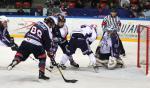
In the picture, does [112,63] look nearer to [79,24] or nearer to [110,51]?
[110,51]

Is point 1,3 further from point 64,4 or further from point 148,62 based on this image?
point 148,62

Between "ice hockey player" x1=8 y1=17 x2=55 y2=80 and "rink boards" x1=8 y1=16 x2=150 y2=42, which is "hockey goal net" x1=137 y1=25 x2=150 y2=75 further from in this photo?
"rink boards" x1=8 y1=16 x2=150 y2=42

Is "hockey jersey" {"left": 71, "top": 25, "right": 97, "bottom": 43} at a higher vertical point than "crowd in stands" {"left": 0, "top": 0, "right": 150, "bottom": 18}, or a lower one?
higher

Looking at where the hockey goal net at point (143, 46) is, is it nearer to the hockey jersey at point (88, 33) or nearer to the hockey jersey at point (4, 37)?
the hockey jersey at point (88, 33)

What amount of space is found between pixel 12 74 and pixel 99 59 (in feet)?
6.48

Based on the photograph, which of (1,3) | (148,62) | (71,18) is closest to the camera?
(148,62)

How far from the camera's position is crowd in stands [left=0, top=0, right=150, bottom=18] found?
16.6 m

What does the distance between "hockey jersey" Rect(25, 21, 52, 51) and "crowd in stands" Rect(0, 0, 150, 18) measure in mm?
7250

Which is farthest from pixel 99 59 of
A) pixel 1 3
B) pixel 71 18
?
pixel 1 3

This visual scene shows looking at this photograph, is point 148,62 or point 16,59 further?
point 148,62

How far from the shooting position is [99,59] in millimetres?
9984

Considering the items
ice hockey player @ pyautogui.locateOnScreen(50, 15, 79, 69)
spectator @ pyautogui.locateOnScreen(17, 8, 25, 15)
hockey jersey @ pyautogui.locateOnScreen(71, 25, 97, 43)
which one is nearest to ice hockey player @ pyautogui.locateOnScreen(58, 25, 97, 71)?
hockey jersey @ pyautogui.locateOnScreen(71, 25, 97, 43)

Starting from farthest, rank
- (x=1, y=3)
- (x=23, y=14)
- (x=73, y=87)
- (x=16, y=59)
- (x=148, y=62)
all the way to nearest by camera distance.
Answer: (x=1, y=3) < (x=23, y=14) < (x=148, y=62) < (x=16, y=59) < (x=73, y=87)

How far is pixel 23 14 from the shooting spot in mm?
17391
